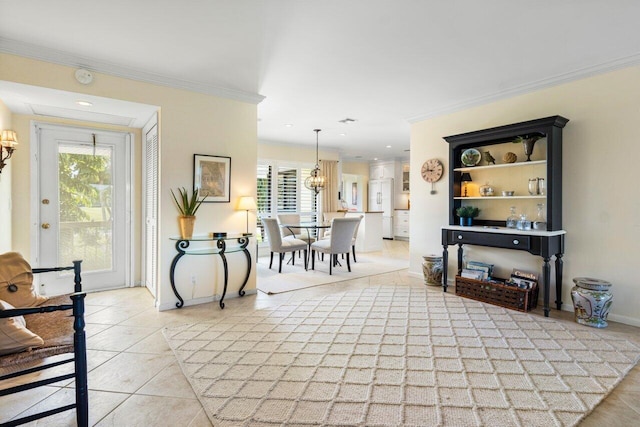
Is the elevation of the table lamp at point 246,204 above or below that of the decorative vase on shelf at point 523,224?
above

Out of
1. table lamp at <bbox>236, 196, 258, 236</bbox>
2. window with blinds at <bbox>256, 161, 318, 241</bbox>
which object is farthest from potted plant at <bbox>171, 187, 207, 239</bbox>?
window with blinds at <bbox>256, 161, 318, 241</bbox>

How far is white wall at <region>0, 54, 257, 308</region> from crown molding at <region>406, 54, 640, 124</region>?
266 cm

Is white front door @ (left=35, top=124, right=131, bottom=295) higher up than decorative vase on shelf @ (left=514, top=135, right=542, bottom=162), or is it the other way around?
decorative vase on shelf @ (left=514, top=135, right=542, bottom=162)

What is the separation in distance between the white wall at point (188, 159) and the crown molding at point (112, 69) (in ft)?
0.18

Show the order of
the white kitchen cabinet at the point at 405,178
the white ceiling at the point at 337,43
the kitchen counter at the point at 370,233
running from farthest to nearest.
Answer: the white kitchen cabinet at the point at 405,178 < the kitchen counter at the point at 370,233 < the white ceiling at the point at 337,43

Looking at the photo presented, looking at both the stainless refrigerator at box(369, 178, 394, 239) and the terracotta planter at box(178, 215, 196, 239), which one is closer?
the terracotta planter at box(178, 215, 196, 239)

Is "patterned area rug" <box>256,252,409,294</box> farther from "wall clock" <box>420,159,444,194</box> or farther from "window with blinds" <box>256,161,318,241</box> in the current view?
"wall clock" <box>420,159,444,194</box>

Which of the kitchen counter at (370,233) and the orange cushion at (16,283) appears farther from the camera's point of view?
the kitchen counter at (370,233)

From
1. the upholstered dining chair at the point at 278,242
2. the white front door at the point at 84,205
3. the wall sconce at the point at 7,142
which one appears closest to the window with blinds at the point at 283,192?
the upholstered dining chair at the point at 278,242

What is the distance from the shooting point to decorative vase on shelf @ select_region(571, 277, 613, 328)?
9.79ft

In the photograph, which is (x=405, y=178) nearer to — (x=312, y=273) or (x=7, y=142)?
(x=312, y=273)

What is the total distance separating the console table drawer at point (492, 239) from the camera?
11.3 ft

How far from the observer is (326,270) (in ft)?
18.5

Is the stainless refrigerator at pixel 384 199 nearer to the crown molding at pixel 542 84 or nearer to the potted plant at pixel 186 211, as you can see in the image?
the crown molding at pixel 542 84
